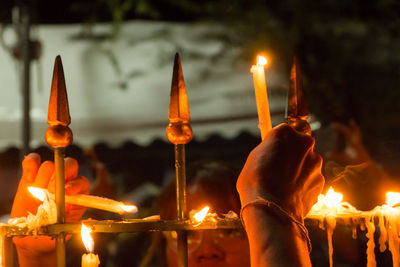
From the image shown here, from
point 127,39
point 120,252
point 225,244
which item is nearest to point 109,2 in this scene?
point 127,39

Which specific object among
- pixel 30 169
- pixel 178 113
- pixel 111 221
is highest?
pixel 178 113

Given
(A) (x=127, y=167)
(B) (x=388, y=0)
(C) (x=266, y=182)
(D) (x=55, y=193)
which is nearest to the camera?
(C) (x=266, y=182)

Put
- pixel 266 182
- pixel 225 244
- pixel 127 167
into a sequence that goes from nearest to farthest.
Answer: pixel 266 182 < pixel 225 244 < pixel 127 167

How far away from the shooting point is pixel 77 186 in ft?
4.83

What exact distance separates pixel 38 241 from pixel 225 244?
99 cm

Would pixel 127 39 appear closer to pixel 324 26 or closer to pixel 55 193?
pixel 324 26

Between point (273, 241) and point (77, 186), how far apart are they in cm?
80

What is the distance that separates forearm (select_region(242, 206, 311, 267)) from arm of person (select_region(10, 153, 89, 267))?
2.40 feet

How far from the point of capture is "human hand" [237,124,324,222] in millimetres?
1078

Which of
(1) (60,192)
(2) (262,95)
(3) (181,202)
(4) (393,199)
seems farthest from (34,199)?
(4) (393,199)

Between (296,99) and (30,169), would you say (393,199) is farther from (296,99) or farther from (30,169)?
(30,169)

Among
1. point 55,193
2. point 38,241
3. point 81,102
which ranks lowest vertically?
point 38,241

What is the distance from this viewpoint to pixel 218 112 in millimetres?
5164

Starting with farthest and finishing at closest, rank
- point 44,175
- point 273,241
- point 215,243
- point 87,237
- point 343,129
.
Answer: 1. point 343,129
2. point 215,243
3. point 44,175
4. point 87,237
5. point 273,241
